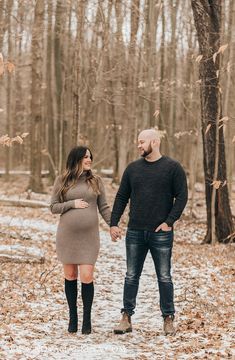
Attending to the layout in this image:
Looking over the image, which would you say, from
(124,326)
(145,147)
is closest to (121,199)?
(145,147)

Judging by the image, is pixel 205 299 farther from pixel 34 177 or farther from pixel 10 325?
pixel 34 177

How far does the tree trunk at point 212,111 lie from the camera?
40.3ft

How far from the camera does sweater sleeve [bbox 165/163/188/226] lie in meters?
6.03

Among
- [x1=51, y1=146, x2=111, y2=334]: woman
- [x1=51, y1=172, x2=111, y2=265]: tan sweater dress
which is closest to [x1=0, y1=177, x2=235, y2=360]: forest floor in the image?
[x1=51, y1=146, x2=111, y2=334]: woman

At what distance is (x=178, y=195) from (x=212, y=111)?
6.84m

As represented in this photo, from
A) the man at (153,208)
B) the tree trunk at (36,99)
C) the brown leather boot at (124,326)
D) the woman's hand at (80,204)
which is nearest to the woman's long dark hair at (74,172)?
the woman's hand at (80,204)

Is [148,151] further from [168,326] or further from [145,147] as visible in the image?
[168,326]

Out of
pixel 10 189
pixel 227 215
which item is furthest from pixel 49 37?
pixel 227 215

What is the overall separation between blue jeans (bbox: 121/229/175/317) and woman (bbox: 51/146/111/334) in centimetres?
41

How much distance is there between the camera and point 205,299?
7859mm

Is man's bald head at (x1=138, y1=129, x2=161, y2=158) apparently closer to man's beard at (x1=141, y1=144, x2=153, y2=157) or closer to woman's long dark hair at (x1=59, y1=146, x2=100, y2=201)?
man's beard at (x1=141, y1=144, x2=153, y2=157)

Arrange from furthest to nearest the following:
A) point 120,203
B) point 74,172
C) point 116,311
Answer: point 116,311 → point 120,203 → point 74,172

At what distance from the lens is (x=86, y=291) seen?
6.23 m

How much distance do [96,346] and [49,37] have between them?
79.7 ft
